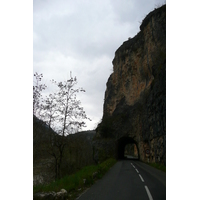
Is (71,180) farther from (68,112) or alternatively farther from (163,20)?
(163,20)

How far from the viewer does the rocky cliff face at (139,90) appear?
28.8m

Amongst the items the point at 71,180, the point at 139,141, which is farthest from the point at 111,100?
the point at 71,180

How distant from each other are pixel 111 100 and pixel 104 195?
4566 centimetres

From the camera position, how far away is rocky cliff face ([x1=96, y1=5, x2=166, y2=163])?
2881 centimetres

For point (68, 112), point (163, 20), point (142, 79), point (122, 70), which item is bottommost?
point (68, 112)

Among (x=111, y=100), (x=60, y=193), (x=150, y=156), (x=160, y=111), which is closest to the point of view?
(x=60, y=193)

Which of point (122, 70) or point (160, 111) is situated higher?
point (122, 70)

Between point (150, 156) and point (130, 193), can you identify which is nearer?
point (130, 193)

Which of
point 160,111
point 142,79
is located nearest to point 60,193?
point 160,111

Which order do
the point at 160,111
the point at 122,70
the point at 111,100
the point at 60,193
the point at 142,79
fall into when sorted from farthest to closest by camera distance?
the point at 111,100 → the point at 122,70 → the point at 142,79 → the point at 160,111 → the point at 60,193

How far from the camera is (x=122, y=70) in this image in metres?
49.1

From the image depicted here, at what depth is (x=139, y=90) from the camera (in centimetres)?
4250

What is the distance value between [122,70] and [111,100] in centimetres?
858

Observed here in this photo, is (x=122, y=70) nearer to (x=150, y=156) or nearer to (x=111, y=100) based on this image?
(x=111, y=100)
